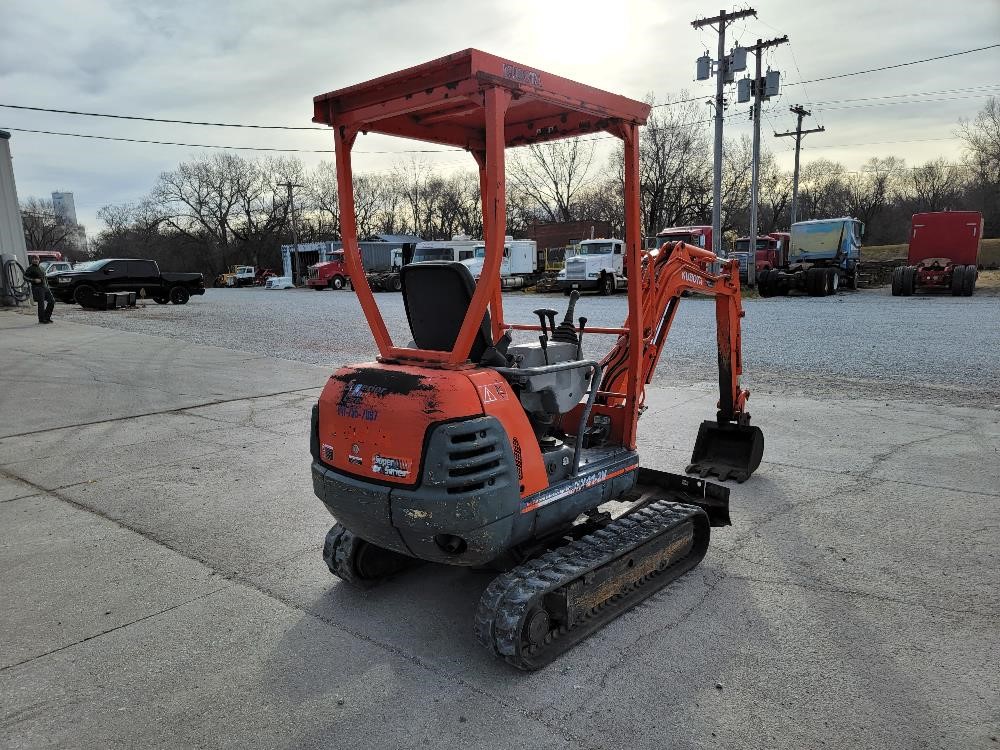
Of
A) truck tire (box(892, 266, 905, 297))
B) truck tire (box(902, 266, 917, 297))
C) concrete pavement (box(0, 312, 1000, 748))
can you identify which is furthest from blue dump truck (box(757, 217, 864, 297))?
concrete pavement (box(0, 312, 1000, 748))

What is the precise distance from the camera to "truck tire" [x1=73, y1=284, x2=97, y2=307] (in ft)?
86.2

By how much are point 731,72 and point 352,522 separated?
27.4 metres

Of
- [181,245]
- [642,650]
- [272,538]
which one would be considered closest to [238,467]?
[272,538]

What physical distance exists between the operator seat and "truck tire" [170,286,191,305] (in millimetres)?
29337

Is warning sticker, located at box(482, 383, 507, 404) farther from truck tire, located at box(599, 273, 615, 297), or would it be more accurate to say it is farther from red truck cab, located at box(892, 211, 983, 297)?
truck tire, located at box(599, 273, 615, 297)

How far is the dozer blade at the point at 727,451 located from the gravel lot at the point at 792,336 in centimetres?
343

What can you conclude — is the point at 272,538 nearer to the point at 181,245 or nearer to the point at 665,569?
the point at 665,569

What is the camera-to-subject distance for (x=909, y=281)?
2447 centimetres

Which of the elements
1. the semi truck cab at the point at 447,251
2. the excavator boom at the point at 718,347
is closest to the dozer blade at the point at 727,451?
the excavator boom at the point at 718,347

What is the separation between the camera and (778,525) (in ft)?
15.5

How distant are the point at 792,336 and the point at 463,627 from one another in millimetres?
12549

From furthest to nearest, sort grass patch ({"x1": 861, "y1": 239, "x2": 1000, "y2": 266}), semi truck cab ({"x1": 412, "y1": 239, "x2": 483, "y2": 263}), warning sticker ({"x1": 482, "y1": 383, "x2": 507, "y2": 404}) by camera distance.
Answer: grass patch ({"x1": 861, "y1": 239, "x2": 1000, "y2": 266}) < semi truck cab ({"x1": 412, "y1": 239, "x2": 483, "y2": 263}) < warning sticker ({"x1": 482, "y1": 383, "x2": 507, "y2": 404})

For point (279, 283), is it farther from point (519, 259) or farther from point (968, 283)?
point (968, 283)

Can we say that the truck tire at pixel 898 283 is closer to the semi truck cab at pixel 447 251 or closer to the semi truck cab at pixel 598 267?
the semi truck cab at pixel 598 267
